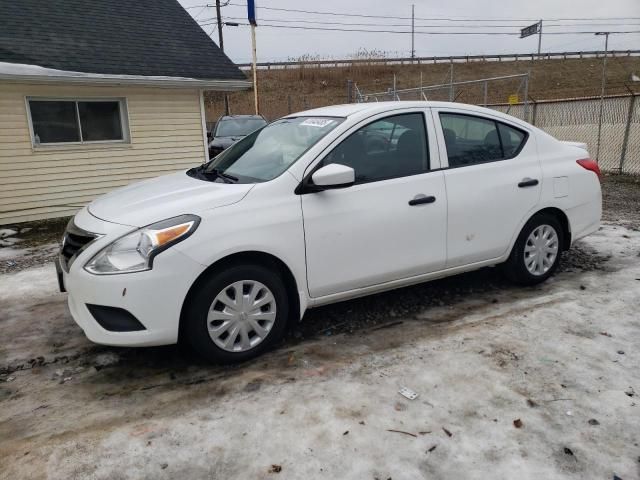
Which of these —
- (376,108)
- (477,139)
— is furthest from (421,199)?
(477,139)

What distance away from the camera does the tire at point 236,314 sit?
10.4ft

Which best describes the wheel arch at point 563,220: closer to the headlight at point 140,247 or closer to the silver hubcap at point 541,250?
A: the silver hubcap at point 541,250

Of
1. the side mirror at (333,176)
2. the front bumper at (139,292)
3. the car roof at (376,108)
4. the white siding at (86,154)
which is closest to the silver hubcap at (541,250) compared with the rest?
the car roof at (376,108)

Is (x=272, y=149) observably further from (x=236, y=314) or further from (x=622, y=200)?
(x=622, y=200)

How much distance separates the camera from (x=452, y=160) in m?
4.09

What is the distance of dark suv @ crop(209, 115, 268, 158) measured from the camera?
41.8 ft

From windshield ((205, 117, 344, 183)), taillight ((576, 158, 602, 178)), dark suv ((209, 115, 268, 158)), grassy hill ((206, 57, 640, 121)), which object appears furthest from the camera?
grassy hill ((206, 57, 640, 121))

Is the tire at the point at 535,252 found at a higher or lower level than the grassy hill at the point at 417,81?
lower

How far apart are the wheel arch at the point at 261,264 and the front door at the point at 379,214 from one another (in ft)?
0.43

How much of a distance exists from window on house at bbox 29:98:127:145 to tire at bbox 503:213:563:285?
797 cm

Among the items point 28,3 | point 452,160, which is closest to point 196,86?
point 28,3

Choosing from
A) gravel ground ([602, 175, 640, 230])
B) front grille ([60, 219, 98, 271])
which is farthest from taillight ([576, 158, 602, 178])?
front grille ([60, 219, 98, 271])

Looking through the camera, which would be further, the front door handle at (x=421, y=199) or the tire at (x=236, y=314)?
the front door handle at (x=421, y=199)

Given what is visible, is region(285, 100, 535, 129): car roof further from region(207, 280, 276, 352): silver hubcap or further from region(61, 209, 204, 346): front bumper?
region(61, 209, 204, 346): front bumper
